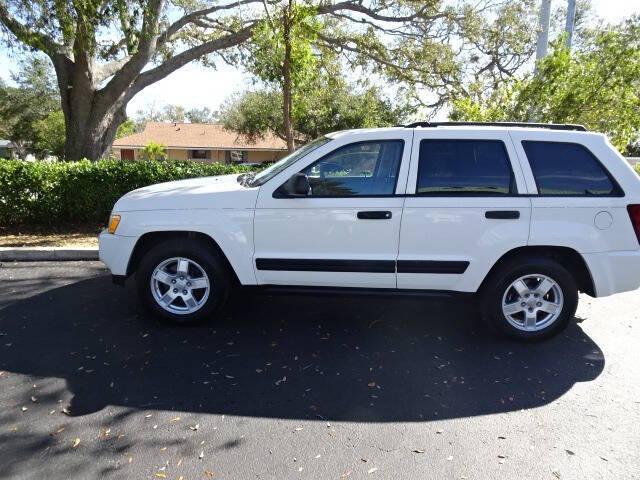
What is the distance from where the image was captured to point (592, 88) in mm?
8477

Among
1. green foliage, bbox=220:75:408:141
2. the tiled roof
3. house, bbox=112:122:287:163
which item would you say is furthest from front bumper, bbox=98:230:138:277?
house, bbox=112:122:287:163

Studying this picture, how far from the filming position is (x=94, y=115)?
12992 millimetres

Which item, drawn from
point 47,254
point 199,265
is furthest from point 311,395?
point 47,254

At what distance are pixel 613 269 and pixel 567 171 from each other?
936mm

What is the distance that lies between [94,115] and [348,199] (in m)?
11.4

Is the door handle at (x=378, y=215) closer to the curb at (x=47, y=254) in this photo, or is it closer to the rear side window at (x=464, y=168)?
the rear side window at (x=464, y=168)

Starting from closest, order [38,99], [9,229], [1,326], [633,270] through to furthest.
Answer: [633,270], [1,326], [9,229], [38,99]

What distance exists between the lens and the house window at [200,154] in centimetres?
4409

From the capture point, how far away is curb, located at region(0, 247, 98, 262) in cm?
674

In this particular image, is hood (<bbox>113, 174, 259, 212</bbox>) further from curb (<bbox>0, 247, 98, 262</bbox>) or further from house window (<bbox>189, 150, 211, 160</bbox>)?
house window (<bbox>189, 150, 211, 160</bbox>)

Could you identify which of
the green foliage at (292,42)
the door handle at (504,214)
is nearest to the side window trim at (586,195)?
the door handle at (504,214)

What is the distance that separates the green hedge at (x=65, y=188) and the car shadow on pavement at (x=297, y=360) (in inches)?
148

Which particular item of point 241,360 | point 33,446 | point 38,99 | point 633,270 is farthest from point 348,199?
point 38,99

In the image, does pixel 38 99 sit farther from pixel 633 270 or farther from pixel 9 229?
pixel 633 270
